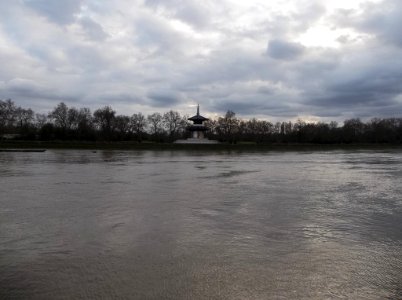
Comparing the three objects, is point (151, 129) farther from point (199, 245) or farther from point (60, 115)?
point (199, 245)

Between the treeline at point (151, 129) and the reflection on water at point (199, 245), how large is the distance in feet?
274

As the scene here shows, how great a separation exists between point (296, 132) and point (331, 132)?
1277cm

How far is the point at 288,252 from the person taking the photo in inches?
312

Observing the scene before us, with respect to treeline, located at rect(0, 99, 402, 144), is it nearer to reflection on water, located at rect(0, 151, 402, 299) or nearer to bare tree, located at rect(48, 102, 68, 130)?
bare tree, located at rect(48, 102, 68, 130)

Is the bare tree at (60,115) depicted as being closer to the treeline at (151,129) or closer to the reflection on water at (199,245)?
the treeline at (151,129)

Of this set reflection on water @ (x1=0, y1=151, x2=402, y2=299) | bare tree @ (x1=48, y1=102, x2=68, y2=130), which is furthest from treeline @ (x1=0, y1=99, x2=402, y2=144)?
reflection on water @ (x1=0, y1=151, x2=402, y2=299)

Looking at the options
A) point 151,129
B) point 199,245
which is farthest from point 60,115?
point 199,245

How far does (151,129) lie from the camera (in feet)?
429

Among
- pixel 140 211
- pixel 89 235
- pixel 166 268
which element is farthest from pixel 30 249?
pixel 140 211

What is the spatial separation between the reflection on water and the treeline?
274 ft

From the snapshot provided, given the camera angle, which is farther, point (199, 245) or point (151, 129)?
point (151, 129)

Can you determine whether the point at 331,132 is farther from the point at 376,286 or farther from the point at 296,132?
the point at 376,286

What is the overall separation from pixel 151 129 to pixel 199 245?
123536 mm

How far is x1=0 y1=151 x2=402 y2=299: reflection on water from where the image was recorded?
608 cm
